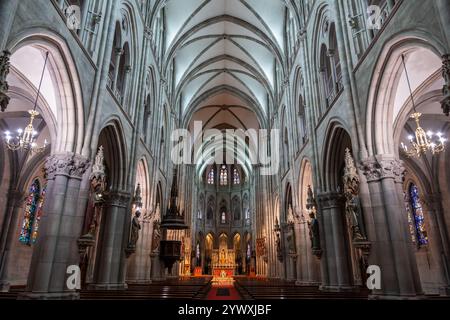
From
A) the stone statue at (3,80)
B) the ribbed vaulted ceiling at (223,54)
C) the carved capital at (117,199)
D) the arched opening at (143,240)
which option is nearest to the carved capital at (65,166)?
the stone statue at (3,80)

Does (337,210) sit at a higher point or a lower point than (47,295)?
higher

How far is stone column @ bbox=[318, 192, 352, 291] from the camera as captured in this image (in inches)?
491

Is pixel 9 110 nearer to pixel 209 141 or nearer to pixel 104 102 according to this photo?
pixel 104 102

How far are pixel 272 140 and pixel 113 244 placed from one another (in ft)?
60.7

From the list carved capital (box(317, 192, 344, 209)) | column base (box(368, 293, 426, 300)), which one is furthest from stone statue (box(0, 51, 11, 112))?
carved capital (box(317, 192, 344, 209))

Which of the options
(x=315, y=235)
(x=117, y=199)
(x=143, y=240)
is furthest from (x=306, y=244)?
(x=117, y=199)

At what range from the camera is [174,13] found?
22.3 meters

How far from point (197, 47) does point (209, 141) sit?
1867cm

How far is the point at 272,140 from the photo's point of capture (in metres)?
28.4

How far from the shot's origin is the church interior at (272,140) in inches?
334

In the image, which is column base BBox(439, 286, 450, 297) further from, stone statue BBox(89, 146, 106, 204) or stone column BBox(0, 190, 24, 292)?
stone column BBox(0, 190, 24, 292)

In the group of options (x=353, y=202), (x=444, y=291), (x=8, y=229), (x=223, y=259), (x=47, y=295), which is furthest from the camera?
(x=223, y=259)

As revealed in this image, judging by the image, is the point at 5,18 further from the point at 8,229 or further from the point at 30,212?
the point at 30,212
